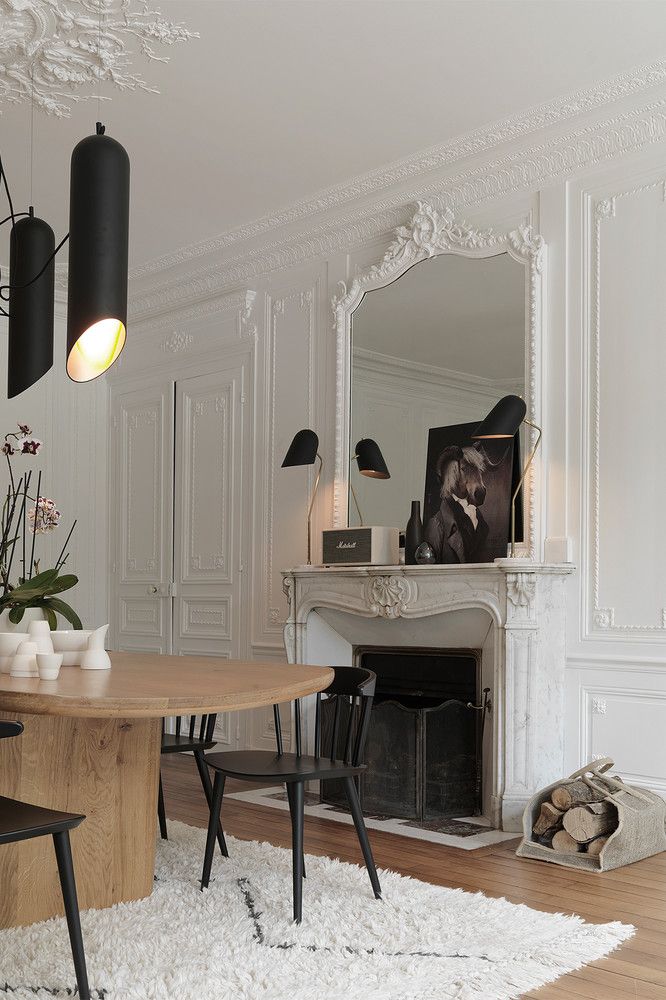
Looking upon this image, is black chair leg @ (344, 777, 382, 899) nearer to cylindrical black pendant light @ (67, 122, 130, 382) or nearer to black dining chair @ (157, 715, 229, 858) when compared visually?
black dining chair @ (157, 715, 229, 858)

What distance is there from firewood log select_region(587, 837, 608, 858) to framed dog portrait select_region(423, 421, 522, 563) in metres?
1.48

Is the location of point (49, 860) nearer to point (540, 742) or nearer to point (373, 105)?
point (540, 742)

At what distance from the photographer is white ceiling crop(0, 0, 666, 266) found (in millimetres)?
4172

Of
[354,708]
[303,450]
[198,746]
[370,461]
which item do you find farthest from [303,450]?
[354,708]

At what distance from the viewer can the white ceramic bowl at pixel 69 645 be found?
11.5ft

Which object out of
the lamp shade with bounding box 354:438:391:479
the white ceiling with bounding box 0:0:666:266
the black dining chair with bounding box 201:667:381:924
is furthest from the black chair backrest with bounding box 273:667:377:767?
the white ceiling with bounding box 0:0:666:266

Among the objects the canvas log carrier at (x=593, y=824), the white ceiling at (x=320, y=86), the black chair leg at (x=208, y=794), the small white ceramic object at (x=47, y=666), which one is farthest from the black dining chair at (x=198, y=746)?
the white ceiling at (x=320, y=86)

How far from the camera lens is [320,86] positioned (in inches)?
186

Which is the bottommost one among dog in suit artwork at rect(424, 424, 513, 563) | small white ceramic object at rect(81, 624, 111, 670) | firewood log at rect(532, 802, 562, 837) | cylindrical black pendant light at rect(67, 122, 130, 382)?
firewood log at rect(532, 802, 562, 837)

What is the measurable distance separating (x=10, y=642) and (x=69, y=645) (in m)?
0.32

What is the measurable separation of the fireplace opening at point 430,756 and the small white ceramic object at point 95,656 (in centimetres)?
186

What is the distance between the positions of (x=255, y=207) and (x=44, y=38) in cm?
198

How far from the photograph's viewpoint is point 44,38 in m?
4.38

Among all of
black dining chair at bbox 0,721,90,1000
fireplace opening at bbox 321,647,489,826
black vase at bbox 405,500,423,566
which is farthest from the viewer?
black vase at bbox 405,500,423,566
